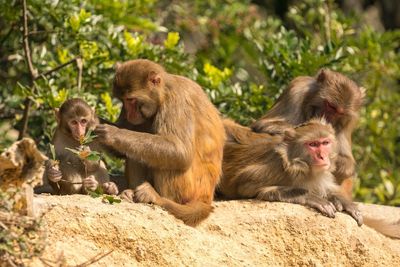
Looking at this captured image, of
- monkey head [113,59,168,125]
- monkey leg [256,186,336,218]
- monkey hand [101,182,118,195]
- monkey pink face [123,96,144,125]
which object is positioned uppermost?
monkey head [113,59,168,125]

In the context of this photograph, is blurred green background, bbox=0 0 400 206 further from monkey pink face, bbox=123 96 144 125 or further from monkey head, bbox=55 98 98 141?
monkey pink face, bbox=123 96 144 125

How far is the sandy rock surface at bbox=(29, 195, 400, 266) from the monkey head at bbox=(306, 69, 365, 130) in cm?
146

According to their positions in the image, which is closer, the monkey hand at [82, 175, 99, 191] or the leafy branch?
the monkey hand at [82, 175, 99, 191]

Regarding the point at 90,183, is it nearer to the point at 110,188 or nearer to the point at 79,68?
the point at 110,188

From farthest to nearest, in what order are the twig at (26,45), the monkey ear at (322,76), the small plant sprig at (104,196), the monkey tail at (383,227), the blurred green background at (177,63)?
the blurred green background at (177,63) < the twig at (26,45) < the monkey ear at (322,76) < the monkey tail at (383,227) < the small plant sprig at (104,196)

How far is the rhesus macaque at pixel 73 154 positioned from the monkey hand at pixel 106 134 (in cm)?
16

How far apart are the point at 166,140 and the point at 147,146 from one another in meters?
0.19

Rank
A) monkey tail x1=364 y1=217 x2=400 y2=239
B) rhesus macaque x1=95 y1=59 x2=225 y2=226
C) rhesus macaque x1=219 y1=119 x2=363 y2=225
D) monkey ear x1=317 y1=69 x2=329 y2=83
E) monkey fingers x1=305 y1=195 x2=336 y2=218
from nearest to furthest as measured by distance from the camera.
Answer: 1. rhesus macaque x1=95 y1=59 x2=225 y2=226
2. monkey fingers x1=305 y1=195 x2=336 y2=218
3. rhesus macaque x1=219 y1=119 x2=363 y2=225
4. monkey tail x1=364 y1=217 x2=400 y2=239
5. monkey ear x1=317 y1=69 x2=329 y2=83

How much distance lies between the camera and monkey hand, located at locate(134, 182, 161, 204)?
859cm

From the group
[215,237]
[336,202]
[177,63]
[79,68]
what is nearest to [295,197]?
[336,202]

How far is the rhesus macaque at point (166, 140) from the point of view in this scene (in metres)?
8.68

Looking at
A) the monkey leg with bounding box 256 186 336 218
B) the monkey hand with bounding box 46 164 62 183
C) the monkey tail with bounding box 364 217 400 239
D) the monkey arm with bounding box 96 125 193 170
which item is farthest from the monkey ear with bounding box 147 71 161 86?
the monkey tail with bounding box 364 217 400 239

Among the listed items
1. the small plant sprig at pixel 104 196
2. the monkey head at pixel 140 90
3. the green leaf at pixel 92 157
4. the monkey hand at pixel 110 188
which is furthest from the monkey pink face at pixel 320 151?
the green leaf at pixel 92 157

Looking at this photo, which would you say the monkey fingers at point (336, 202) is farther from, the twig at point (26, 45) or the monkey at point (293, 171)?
the twig at point (26, 45)
